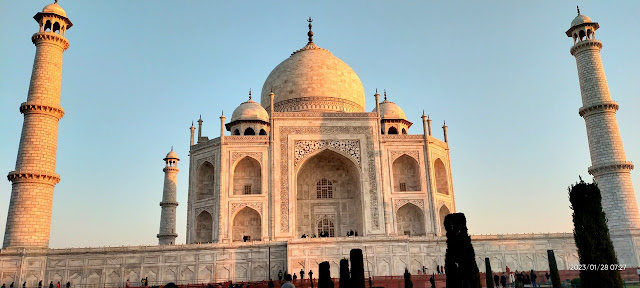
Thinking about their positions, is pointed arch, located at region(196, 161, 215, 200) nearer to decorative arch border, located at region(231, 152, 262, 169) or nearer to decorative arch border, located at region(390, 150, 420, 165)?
→ decorative arch border, located at region(231, 152, 262, 169)

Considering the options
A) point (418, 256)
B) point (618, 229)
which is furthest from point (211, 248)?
point (618, 229)

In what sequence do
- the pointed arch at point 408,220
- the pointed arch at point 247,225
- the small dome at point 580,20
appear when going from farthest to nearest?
1. the pointed arch at point 408,220
2. the pointed arch at point 247,225
3. the small dome at point 580,20

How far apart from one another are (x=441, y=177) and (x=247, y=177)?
8.32 metres

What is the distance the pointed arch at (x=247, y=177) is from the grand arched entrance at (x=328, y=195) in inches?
73.9

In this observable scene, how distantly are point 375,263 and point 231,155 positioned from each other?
7169 millimetres

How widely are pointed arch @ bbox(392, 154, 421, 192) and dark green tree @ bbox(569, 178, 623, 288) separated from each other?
38.7 ft

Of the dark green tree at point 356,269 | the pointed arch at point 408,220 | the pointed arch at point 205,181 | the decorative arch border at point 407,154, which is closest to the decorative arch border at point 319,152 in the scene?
the decorative arch border at point 407,154

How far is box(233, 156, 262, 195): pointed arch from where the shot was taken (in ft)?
66.9

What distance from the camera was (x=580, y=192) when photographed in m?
9.15

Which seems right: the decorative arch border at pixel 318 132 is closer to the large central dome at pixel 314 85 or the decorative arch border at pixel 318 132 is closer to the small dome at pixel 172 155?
the large central dome at pixel 314 85

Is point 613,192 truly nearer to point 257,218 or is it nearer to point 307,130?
point 307,130

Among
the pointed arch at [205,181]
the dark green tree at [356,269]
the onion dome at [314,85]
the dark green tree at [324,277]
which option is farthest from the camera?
the onion dome at [314,85]

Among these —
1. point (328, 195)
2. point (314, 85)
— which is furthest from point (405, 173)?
point (314, 85)

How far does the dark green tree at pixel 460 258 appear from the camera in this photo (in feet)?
30.9
